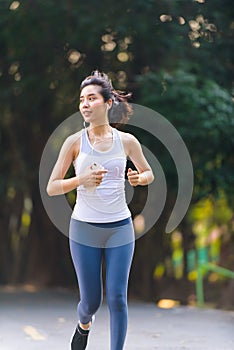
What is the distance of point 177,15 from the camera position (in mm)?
6793

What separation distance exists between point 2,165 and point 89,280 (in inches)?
176

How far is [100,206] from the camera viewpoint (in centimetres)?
394

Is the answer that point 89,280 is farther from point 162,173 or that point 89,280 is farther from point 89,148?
point 162,173

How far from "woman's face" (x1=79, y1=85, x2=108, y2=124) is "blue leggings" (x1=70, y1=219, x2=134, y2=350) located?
59 cm

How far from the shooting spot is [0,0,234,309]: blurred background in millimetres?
6805

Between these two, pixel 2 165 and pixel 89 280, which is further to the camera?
pixel 2 165

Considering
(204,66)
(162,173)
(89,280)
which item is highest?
(204,66)

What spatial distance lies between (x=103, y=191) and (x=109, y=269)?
17.0 inches

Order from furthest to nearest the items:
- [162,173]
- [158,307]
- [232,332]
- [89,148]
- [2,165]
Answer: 1. [2,165]
2. [158,307]
3. [162,173]
4. [232,332]
5. [89,148]

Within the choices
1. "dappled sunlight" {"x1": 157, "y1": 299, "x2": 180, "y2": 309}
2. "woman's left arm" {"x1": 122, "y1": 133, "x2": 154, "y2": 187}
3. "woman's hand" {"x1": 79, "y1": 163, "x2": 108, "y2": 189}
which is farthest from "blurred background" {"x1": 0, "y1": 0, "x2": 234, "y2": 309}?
"woman's hand" {"x1": 79, "y1": 163, "x2": 108, "y2": 189}

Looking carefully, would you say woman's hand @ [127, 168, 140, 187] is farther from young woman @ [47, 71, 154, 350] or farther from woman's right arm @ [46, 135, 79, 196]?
woman's right arm @ [46, 135, 79, 196]

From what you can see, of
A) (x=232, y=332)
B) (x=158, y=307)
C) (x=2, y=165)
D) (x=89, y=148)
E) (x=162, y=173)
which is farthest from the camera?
(x=2, y=165)

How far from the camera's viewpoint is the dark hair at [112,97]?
159 inches

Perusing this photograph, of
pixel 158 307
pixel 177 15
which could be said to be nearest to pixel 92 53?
pixel 177 15
